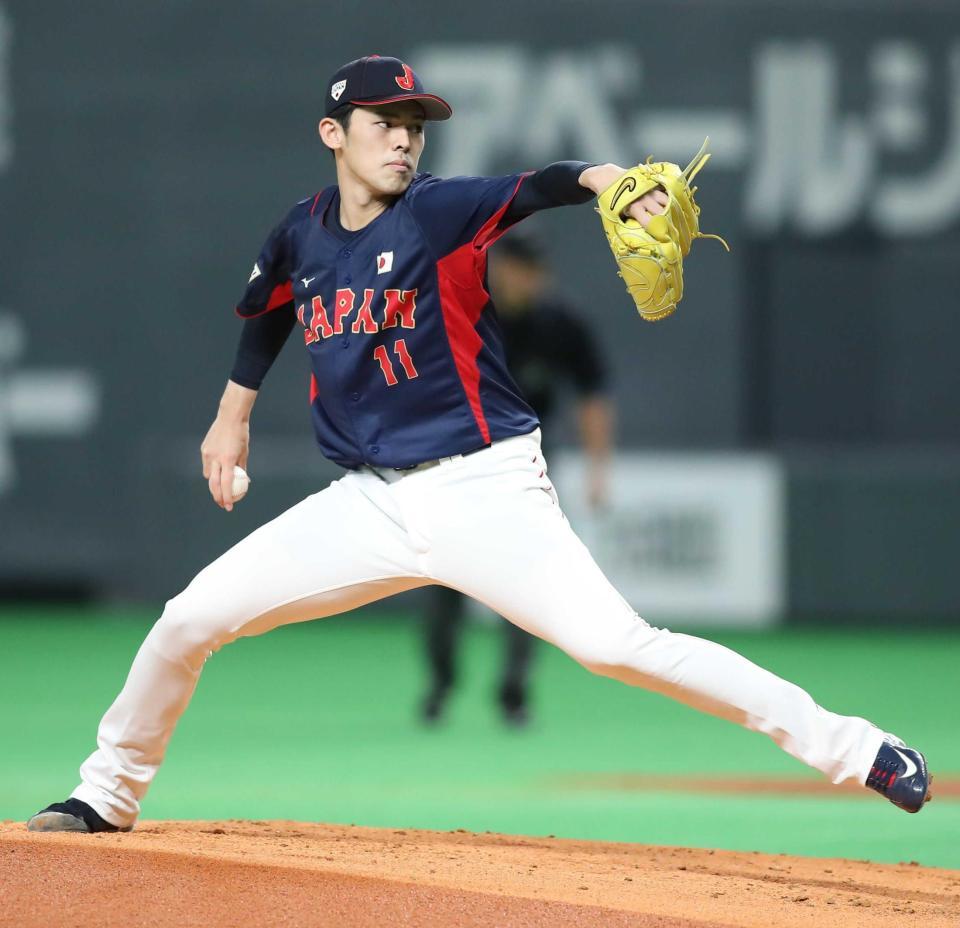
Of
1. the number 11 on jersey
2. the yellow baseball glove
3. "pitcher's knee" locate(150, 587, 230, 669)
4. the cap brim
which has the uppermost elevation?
the cap brim

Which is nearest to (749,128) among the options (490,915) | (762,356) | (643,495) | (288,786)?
(762,356)

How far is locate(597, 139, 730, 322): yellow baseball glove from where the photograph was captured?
12.5ft

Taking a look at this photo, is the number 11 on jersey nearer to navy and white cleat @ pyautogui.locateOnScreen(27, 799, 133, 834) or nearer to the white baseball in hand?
the white baseball in hand

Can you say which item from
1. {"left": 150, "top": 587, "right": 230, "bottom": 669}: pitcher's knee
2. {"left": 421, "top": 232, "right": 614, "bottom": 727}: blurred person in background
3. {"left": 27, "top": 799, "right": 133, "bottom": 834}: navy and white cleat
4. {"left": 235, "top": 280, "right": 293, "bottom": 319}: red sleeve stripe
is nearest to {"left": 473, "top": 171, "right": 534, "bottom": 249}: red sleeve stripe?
{"left": 235, "top": 280, "right": 293, "bottom": 319}: red sleeve stripe

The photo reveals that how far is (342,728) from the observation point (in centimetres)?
779

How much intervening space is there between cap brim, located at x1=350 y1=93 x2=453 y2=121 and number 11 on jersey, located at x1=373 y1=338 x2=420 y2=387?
582 mm

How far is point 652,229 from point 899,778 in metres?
1.33

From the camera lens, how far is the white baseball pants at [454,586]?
3.98 metres

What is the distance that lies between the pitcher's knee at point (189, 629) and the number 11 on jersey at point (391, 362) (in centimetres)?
69

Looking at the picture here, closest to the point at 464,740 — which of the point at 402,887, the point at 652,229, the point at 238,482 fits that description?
the point at 238,482

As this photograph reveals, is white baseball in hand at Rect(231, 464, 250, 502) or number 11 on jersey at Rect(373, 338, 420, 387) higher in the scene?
number 11 on jersey at Rect(373, 338, 420, 387)

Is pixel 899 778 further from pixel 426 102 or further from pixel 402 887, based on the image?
pixel 426 102

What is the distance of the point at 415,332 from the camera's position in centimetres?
425

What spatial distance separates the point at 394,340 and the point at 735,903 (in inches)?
60.0
